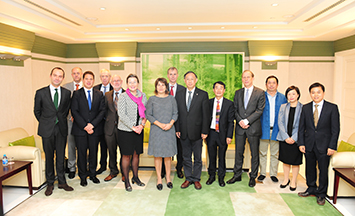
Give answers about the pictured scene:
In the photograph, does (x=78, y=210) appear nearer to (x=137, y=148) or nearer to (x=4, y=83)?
(x=137, y=148)

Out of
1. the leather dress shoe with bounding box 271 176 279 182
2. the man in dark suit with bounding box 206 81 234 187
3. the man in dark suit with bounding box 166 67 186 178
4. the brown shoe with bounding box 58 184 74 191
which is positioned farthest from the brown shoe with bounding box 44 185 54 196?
the leather dress shoe with bounding box 271 176 279 182

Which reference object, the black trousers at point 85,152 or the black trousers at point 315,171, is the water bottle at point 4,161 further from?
the black trousers at point 315,171

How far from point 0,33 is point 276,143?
5748 mm

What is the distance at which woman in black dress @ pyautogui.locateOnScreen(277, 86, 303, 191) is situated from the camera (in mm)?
3752

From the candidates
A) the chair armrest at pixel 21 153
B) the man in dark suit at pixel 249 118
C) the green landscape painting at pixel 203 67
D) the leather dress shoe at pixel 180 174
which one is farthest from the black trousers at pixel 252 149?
the green landscape painting at pixel 203 67

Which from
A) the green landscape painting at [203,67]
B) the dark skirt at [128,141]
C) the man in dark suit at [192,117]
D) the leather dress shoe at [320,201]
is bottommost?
the leather dress shoe at [320,201]

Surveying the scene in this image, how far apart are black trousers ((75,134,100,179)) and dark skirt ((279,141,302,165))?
3.06 m

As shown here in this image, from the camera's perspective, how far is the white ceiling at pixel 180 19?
425 centimetres

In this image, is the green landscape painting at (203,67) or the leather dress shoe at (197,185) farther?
the green landscape painting at (203,67)

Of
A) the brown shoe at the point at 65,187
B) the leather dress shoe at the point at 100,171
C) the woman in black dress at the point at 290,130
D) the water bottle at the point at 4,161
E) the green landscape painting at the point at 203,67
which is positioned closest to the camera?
the water bottle at the point at 4,161

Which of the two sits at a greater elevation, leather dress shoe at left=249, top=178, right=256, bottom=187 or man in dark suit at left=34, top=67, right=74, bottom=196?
man in dark suit at left=34, top=67, right=74, bottom=196

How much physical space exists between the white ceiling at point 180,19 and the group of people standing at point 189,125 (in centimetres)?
136

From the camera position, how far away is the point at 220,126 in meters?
3.96

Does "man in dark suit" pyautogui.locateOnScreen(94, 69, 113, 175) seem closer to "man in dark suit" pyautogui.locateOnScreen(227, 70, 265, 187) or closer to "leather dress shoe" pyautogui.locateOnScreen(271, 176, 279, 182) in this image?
"man in dark suit" pyautogui.locateOnScreen(227, 70, 265, 187)
